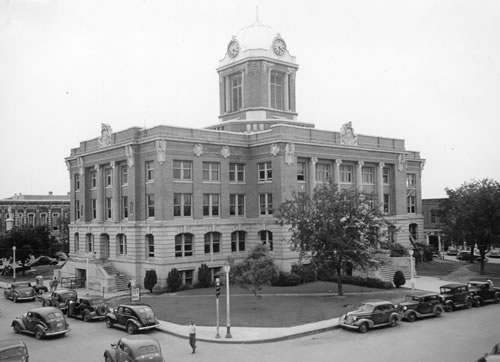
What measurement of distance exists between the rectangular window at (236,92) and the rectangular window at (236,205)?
12274 mm

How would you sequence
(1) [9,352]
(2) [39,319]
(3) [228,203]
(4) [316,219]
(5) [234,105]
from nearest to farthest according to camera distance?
(1) [9,352] < (2) [39,319] < (4) [316,219] < (3) [228,203] < (5) [234,105]

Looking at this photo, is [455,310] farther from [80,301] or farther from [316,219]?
[80,301]

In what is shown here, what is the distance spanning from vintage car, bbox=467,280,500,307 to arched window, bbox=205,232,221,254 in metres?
23.5

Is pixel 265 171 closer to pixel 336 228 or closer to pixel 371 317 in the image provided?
pixel 336 228

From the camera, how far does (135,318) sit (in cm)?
2995

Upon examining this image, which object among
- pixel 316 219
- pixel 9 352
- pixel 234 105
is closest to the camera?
pixel 9 352

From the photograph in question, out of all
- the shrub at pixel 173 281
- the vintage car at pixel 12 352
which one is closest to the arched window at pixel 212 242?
the shrub at pixel 173 281

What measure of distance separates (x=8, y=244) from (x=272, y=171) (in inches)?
1377

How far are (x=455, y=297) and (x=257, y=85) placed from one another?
32902mm

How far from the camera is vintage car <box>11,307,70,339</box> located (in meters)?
28.8

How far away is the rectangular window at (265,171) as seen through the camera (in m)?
52.2

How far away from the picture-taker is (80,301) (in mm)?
35281

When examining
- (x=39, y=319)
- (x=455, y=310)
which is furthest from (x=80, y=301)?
(x=455, y=310)

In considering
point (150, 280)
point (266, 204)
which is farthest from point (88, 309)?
point (266, 204)
